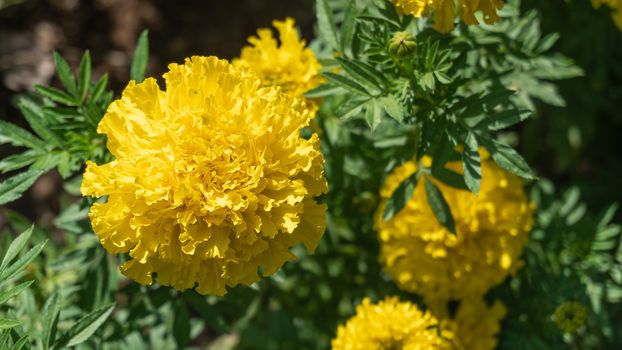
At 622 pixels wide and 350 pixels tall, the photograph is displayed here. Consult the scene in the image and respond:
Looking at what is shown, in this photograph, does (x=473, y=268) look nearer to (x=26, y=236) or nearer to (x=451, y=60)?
(x=451, y=60)

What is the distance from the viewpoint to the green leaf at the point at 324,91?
2.43m

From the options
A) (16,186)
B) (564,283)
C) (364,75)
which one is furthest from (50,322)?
(564,283)

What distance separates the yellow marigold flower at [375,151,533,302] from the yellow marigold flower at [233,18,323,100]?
0.48 m

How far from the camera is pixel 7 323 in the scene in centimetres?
209

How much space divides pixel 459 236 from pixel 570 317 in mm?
471

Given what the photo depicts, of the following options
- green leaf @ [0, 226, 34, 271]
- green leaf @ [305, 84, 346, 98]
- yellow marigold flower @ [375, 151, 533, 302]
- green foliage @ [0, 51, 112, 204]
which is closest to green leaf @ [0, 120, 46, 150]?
green foliage @ [0, 51, 112, 204]

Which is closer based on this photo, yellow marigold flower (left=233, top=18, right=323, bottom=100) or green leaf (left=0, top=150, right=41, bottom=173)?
green leaf (left=0, top=150, right=41, bottom=173)

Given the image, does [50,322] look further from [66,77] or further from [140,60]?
[140,60]

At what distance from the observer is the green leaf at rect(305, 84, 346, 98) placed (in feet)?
7.98

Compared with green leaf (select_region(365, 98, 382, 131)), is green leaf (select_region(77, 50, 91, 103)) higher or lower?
lower

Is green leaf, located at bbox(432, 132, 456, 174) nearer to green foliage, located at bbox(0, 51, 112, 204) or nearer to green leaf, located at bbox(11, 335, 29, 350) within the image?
green foliage, located at bbox(0, 51, 112, 204)

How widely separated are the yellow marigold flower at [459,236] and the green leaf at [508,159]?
0.37 m

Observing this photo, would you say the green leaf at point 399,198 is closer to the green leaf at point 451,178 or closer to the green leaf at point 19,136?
the green leaf at point 451,178

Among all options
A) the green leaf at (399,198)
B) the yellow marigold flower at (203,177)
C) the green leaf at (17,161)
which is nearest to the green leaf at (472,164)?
the green leaf at (399,198)
